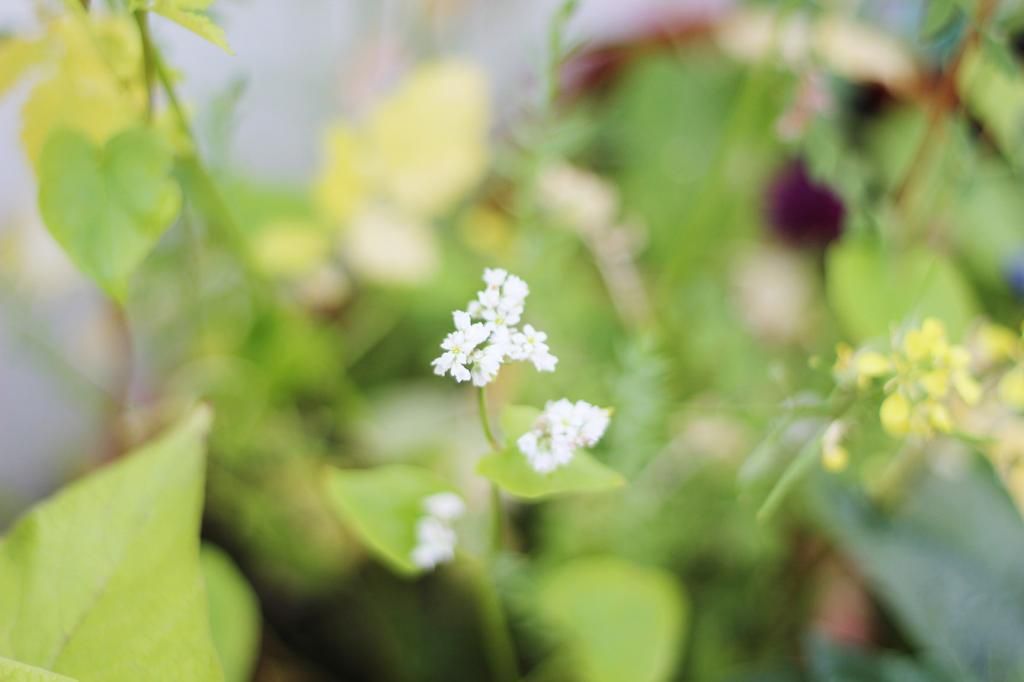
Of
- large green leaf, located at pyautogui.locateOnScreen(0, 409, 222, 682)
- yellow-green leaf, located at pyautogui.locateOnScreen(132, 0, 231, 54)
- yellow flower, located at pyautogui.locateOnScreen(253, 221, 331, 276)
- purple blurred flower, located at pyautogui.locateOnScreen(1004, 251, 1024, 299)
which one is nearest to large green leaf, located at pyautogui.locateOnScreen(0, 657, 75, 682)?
large green leaf, located at pyautogui.locateOnScreen(0, 409, 222, 682)

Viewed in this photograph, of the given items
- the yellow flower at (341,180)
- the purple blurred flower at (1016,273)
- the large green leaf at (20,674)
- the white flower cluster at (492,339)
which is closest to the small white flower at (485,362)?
the white flower cluster at (492,339)

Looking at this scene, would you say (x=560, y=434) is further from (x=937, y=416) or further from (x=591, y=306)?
(x=591, y=306)

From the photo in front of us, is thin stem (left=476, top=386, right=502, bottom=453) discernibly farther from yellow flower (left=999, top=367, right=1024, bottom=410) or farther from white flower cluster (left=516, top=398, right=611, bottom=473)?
yellow flower (left=999, top=367, right=1024, bottom=410)

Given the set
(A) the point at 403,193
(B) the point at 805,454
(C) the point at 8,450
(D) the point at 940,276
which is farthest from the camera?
(C) the point at 8,450


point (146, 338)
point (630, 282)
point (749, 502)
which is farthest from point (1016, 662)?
point (146, 338)

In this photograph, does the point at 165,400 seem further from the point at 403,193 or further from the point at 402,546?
the point at 402,546

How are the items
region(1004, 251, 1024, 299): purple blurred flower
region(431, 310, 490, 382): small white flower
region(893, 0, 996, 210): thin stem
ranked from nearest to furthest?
region(431, 310, 490, 382): small white flower
region(893, 0, 996, 210): thin stem
region(1004, 251, 1024, 299): purple blurred flower

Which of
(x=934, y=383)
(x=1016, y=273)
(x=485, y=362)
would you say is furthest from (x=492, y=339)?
(x=1016, y=273)
